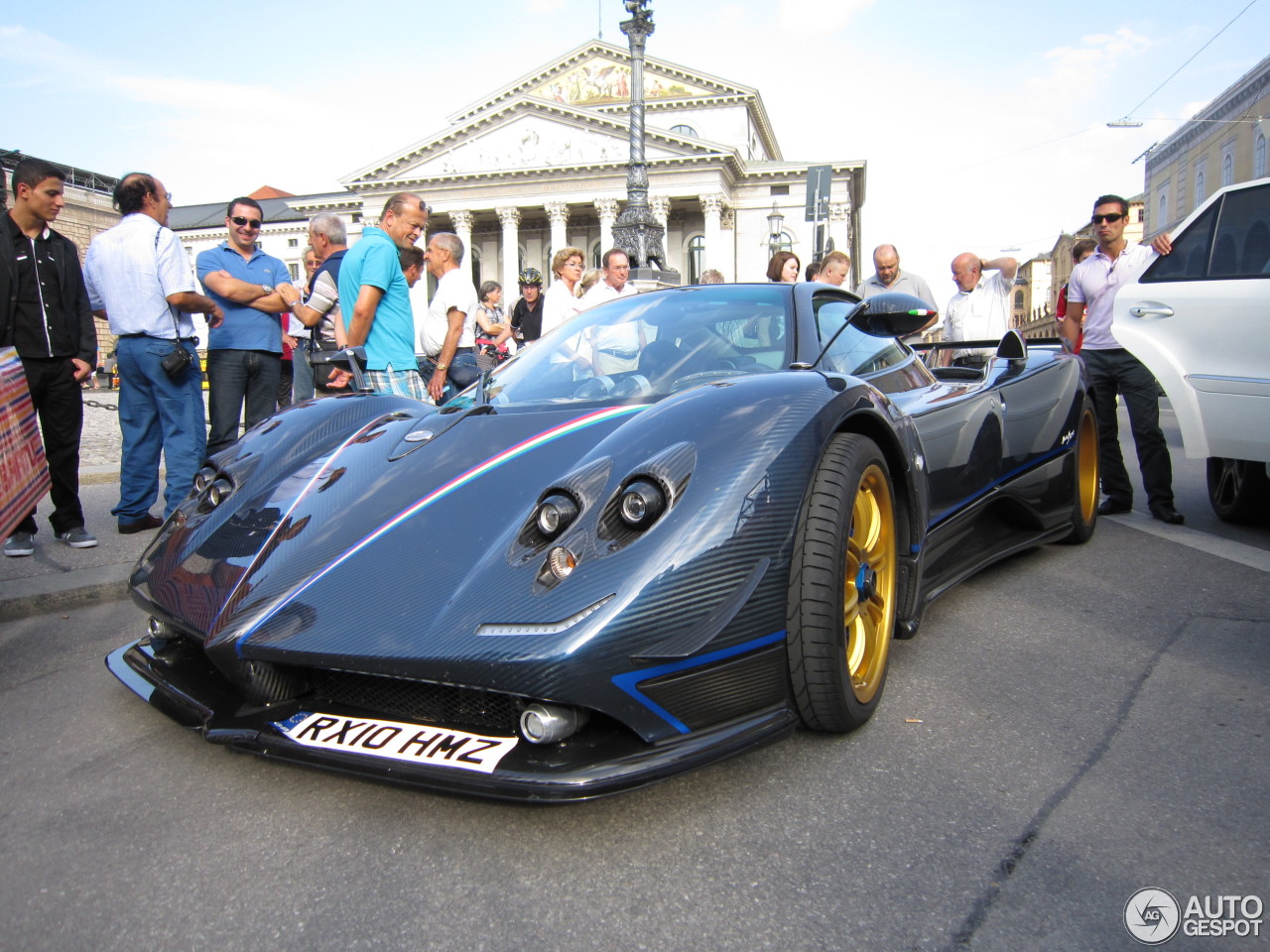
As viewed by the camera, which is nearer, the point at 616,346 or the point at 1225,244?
the point at 616,346

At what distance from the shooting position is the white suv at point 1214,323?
12.6 ft

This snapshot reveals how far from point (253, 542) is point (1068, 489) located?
10.7ft

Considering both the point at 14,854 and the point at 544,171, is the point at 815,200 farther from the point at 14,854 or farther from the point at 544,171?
the point at 544,171

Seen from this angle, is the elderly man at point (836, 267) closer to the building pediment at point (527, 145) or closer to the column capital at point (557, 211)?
the building pediment at point (527, 145)

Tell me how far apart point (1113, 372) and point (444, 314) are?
A: 3837 millimetres

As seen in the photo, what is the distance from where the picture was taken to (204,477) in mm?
2719

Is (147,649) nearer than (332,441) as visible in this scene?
Yes

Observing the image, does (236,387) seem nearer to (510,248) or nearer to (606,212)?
(606,212)

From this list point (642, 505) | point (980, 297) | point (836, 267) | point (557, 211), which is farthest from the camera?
point (557, 211)

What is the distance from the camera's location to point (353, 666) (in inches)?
67.9

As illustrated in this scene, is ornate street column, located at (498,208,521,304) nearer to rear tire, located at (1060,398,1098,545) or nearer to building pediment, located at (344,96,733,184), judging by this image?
building pediment, located at (344,96,733,184)

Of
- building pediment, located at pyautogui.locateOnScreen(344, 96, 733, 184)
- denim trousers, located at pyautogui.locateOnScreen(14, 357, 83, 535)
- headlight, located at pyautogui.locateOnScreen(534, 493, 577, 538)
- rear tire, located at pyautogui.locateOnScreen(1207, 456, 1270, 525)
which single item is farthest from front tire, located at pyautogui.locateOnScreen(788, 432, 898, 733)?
building pediment, located at pyautogui.locateOnScreen(344, 96, 733, 184)

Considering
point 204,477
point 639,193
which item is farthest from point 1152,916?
point 639,193

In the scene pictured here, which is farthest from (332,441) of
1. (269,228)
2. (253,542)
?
(269,228)
